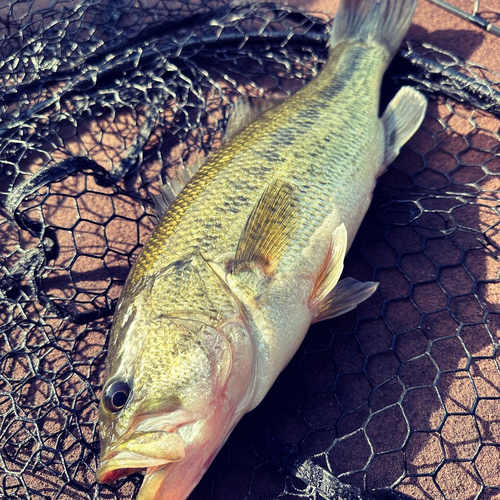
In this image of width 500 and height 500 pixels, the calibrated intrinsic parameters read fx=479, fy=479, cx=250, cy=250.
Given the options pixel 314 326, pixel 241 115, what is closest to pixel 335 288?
pixel 314 326

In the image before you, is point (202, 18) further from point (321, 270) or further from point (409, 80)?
point (321, 270)

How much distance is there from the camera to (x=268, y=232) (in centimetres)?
220

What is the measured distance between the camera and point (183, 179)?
9.09 ft

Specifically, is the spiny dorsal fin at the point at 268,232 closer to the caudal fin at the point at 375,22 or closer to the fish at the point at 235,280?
the fish at the point at 235,280

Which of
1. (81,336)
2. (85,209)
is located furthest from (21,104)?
(81,336)

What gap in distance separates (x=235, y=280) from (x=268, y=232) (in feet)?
0.89

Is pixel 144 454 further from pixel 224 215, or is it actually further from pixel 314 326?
pixel 314 326

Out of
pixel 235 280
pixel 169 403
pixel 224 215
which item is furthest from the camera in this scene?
pixel 224 215

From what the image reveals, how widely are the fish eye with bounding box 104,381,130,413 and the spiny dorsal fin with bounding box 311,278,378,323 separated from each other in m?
0.98

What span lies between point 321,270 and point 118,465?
1249mm

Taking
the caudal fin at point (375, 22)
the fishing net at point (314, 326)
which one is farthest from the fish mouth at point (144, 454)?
the caudal fin at point (375, 22)

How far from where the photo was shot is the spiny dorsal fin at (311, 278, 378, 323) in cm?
238

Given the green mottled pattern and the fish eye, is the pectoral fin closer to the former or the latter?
the green mottled pattern

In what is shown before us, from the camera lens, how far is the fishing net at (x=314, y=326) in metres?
2.31
